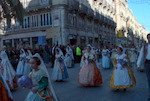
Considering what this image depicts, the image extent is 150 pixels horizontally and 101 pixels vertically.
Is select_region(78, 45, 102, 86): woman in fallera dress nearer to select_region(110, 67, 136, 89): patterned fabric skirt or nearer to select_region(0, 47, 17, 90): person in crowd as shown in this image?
select_region(110, 67, 136, 89): patterned fabric skirt

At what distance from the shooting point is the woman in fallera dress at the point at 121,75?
14.4 metres

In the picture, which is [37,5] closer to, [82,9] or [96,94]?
[82,9]

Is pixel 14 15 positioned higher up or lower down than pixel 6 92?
higher up

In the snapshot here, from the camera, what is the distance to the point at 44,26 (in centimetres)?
4991

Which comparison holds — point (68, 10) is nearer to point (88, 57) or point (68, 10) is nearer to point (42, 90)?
point (88, 57)

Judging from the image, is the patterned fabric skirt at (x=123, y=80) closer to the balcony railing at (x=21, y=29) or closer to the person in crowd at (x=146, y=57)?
the person in crowd at (x=146, y=57)

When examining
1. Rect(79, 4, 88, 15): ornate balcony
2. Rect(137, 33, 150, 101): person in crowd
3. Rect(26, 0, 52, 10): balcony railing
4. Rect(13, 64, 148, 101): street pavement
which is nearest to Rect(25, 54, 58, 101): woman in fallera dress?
Rect(137, 33, 150, 101): person in crowd

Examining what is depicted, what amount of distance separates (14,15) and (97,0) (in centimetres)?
4340

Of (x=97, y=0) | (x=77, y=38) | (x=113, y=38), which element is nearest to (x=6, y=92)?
(x=77, y=38)

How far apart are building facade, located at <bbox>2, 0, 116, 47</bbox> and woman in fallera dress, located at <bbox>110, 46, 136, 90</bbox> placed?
33182mm

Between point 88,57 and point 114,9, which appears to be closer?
point 88,57

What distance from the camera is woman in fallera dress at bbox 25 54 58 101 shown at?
810cm

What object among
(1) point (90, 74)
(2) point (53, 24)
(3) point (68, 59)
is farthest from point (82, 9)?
(1) point (90, 74)

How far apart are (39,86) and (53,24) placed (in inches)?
1613
